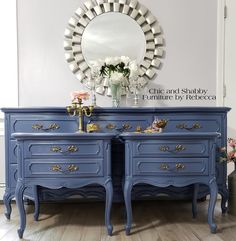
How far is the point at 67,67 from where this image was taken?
3055 mm

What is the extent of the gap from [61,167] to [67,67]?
1.27 metres

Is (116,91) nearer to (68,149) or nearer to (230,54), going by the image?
(68,149)

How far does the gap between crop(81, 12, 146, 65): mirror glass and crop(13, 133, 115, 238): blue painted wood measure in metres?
1.16

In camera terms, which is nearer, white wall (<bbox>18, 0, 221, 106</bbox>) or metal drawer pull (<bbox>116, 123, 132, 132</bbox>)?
metal drawer pull (<bbox>116, 123, 132, 132</bbox>)

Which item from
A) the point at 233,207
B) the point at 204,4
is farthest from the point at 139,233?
the point at 204,4

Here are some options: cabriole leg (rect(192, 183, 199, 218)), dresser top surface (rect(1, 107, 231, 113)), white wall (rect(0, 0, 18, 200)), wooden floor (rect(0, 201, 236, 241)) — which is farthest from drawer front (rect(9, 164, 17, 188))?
cabriole leg (rect(192, 183, 199, 218))

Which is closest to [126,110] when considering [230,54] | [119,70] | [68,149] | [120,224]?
[119,70]

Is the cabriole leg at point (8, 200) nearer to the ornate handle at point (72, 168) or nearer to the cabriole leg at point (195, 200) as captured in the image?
the ornate handle at point (72, 168)

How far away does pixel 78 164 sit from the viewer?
6.93ft

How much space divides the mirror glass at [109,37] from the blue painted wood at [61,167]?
1155 millimetres

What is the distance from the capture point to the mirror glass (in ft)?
9.94

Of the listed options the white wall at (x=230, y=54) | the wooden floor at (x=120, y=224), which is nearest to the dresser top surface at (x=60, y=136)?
the wooden floor at (x=120, y=224)

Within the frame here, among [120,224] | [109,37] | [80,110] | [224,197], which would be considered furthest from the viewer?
[109,37]

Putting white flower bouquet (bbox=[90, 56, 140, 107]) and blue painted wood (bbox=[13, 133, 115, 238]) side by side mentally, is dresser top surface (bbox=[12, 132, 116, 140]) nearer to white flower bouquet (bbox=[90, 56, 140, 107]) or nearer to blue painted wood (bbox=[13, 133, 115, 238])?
blue painted wood (bbox=[13, 133, 115, 238])
